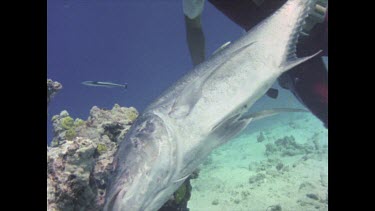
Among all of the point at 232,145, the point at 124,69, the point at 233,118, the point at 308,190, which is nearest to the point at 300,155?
the point at 308,190

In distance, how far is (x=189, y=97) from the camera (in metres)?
2.42

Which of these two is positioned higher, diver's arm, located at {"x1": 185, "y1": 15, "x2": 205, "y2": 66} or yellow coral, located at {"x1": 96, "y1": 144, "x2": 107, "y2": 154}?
diver's arm, located at {"x1": 185, "y1": 15, "x2": 205, "y2": 66}

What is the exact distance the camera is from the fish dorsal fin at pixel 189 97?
2.36 meters

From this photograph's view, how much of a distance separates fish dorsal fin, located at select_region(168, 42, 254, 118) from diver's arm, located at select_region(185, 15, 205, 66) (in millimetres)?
2302

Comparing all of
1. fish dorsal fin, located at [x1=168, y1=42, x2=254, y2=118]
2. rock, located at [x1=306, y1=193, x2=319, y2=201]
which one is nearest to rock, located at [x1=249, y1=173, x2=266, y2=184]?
rock, located at [x1=306, y1=193, x2=319, y2=201]

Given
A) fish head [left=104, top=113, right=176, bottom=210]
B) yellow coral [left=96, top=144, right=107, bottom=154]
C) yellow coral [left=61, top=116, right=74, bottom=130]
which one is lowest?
yellow coral [left=61, top=116, right=74, bottom=130]

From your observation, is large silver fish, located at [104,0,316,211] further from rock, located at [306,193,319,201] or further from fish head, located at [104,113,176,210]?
rock, located at [306,193,319,201]

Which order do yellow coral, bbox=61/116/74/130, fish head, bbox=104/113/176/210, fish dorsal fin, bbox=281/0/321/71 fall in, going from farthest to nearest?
1. yellow coral, bbox=61/116/74/130
2. fish dorsal fin, bbox=281/0/321/71
3. fish head, bbox=104/113/176/210

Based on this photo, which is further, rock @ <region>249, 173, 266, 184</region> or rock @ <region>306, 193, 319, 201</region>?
rock @ <region>249, 173, 266, 184</region>

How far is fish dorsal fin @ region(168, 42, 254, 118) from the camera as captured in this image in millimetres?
2357

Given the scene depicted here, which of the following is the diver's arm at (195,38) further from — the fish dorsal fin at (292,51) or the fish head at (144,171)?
the fish head at (144,171)
